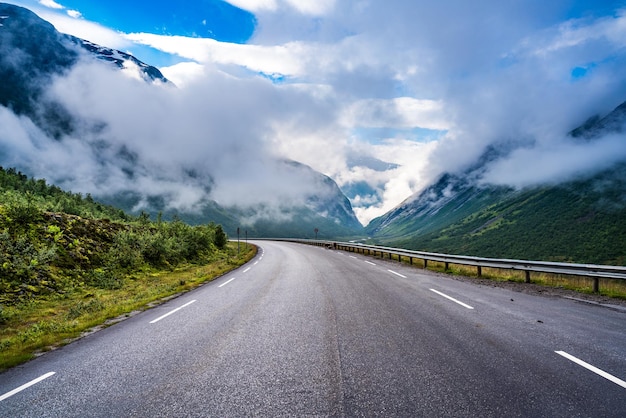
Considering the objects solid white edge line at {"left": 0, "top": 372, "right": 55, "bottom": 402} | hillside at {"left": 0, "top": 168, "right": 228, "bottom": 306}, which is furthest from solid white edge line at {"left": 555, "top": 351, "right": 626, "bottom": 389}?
hillside at {"left": 0, "top": 168, "right": 228, "bottom": 306}

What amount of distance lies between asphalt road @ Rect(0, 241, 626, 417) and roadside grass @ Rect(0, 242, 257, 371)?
626mm

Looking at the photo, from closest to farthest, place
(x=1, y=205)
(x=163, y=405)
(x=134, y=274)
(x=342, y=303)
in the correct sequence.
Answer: (x=163, y=405)
(x=342, y=303)
(x=1, y=205)
(x=134, y=274)

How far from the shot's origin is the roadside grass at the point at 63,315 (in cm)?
640

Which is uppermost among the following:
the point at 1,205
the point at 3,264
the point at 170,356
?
the point at 1,205

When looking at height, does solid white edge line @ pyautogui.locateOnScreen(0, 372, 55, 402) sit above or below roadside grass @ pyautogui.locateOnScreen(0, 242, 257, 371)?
above

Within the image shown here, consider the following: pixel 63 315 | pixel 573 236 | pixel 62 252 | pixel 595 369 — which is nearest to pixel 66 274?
pixel 62 252

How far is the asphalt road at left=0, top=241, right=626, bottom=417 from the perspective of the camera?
142 inches

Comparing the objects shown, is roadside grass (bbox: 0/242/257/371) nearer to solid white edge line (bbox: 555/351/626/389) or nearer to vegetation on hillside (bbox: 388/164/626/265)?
solid white edge line (bbox: 555/351/626/389)

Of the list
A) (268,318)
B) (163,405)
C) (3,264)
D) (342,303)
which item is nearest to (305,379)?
(163,405)

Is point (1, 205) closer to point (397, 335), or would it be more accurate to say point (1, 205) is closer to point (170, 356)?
point (170, 356)

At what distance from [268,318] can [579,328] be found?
262 inches

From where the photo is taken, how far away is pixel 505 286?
13.1 metres

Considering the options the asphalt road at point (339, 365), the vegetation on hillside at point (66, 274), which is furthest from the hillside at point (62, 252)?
the asphalt road at point (339, 365)

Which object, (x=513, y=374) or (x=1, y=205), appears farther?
(x=1, y=205)
